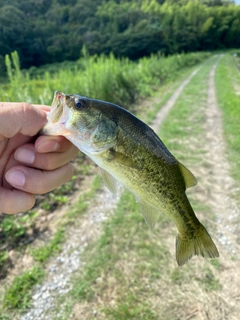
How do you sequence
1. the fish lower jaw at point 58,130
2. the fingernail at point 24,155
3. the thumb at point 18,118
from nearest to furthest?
the fish lower jaw at point 58,130, the thumb at point 18,118, the fingernail at point 24,155

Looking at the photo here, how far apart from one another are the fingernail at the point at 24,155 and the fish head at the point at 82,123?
0.36m

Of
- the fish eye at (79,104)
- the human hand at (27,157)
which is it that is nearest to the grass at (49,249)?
the human hand at (27,157)

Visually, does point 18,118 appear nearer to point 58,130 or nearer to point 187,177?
point 58,130

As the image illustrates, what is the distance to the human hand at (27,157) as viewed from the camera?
1798 millimetres

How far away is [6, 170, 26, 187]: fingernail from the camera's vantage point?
1961 millimetres

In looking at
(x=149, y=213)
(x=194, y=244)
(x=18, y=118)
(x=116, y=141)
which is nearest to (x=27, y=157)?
(x=18, y=118)

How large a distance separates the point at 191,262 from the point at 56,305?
1.81 meters

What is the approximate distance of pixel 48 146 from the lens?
72.9 inches

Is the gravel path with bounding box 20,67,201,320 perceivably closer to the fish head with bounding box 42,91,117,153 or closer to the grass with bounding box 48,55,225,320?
the grass with bounding box 48,55,225,320

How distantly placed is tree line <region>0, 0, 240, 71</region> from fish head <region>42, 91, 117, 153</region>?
641 cm

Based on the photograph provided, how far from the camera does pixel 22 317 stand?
3291 mm

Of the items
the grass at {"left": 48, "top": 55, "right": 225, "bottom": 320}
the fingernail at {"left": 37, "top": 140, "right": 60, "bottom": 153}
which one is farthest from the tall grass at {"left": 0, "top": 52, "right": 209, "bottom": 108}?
the fingernail at {"left": 37, "top": 140, "right": 60, "bottom": 153}

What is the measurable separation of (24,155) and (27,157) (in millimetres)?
24

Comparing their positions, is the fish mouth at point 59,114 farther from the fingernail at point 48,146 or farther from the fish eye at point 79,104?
the fingernail at point 48,146
